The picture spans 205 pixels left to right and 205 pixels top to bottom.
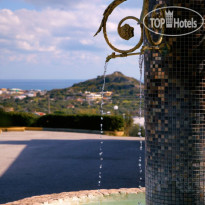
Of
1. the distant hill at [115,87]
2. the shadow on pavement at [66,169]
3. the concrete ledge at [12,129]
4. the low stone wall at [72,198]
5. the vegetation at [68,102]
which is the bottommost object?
the shadow on pavement at [66,169]

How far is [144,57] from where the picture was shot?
4.02 m

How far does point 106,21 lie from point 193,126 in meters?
1.43

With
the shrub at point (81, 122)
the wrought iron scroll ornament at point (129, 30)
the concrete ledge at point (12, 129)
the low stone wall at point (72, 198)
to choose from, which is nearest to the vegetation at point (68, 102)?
the shrub at point (81, 122)

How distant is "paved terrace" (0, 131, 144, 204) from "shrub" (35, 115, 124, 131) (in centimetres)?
290

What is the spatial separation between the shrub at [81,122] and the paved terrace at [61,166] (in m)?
2.90

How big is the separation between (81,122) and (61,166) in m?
9.31

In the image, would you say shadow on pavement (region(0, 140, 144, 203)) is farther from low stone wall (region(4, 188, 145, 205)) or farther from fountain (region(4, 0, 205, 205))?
fountain (region(4, 0, 205, 205))

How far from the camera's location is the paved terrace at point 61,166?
26.6ft

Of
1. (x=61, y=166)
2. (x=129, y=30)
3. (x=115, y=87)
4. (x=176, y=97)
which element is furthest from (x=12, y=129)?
(x=176, y=97)

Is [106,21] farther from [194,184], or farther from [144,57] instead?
[194,184]

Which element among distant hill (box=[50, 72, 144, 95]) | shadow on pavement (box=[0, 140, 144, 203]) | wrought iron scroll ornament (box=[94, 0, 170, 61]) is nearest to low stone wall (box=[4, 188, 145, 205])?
shadow on pavement (box=[0, 140, 144, 203])

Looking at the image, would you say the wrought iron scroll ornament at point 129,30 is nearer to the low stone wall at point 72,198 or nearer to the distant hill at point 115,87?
the low stone wall at point 72,198

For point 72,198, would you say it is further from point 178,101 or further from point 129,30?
point 129,30

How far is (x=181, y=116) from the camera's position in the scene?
370 cm
